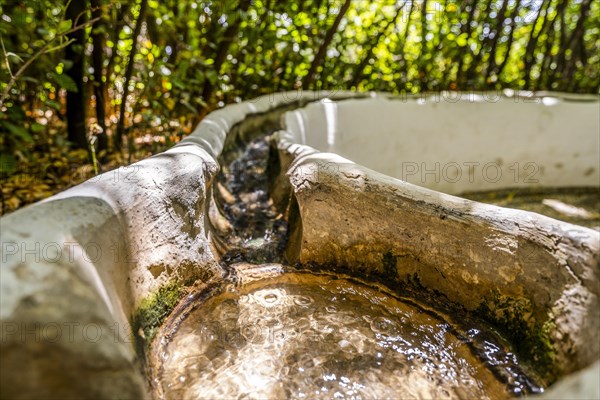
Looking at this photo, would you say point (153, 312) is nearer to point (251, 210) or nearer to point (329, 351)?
point (329, 351)

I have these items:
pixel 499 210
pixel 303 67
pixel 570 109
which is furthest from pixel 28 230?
pixel 570 109

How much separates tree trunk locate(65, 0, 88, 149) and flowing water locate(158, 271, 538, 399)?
169 cm

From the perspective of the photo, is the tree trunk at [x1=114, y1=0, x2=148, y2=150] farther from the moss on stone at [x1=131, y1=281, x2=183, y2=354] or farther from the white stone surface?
the moss on stone at [x1=131, y1=281, x2=183, y2=354]

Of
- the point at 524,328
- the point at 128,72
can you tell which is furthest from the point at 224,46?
the point at 524,328

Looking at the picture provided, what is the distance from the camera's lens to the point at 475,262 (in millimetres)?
1218

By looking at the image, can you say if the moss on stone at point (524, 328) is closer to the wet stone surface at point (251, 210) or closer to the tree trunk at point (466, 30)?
the wet stone surface at point (251, 210)

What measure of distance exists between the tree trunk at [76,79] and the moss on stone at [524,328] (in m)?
2.23

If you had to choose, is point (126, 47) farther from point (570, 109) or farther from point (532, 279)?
point (570, 109)

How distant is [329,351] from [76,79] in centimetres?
215

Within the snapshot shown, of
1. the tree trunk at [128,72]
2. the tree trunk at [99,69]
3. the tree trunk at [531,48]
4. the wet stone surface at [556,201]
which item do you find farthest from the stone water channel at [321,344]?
the tree trunk at [531,48]

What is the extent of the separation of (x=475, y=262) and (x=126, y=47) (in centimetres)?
276

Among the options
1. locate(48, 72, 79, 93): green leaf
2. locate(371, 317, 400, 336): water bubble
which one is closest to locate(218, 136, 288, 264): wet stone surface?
locate(371, 317, 400, 336): water bubble

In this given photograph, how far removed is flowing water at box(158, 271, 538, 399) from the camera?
3.59 feet

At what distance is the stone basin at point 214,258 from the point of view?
2.46 ft
